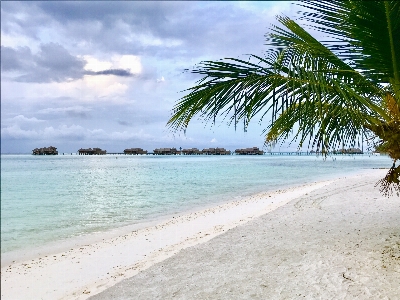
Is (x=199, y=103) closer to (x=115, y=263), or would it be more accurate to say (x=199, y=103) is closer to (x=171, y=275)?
(x=171, y=275)

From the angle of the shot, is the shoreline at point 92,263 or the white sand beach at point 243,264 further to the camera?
the shoreline at point 92,263

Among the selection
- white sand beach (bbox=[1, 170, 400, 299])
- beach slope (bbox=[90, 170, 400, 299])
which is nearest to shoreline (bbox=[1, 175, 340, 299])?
white sand beach (bbox=[1, 170, 400, 299])

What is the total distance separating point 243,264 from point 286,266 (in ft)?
1.98

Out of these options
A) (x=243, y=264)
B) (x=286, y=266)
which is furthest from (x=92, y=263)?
(x=286, y=266)

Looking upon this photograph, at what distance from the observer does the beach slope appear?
401 centimetres

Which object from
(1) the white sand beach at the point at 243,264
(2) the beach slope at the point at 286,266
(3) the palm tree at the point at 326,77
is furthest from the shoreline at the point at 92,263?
(3) the palm tree at the point at 326,77

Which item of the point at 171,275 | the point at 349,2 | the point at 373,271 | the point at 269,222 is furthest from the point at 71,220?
the point at 349,2

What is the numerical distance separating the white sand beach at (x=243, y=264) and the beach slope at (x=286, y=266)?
0.01 metres

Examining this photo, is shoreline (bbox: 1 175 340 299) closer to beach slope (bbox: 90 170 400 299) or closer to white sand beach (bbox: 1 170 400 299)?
white sand beach (bbox: 1 170 400 299)

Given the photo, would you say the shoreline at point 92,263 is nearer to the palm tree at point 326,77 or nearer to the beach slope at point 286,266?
the beach slope at point 286,266

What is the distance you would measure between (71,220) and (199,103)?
1072 cm

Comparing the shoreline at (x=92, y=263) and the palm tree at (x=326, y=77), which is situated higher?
the palm tree at (x=326, y=77)

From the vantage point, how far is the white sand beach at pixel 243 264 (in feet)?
13.5

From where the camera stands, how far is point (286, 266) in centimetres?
479
